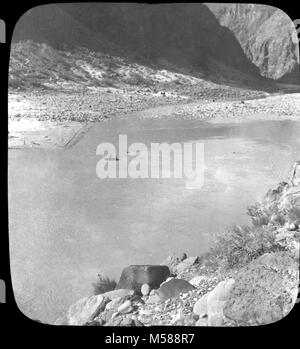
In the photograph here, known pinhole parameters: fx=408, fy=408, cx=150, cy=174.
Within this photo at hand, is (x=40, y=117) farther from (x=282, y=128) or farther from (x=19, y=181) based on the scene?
(x=282, y=128)

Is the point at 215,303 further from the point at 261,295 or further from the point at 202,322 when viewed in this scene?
the point at 261,295

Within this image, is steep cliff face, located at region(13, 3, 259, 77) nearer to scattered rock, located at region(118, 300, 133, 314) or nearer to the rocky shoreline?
the rocky shoreline

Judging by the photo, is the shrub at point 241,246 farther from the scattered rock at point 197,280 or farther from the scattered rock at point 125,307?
the scattered rock at point 125,307

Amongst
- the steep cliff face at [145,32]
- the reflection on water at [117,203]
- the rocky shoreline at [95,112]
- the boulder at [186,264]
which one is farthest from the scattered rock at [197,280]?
the steep cliff face at [145,32]

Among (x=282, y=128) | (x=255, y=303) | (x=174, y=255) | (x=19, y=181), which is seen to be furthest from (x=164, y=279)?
(x=282, y=128)

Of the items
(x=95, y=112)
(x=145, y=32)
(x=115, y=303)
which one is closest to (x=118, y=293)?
(x=115, y=303)

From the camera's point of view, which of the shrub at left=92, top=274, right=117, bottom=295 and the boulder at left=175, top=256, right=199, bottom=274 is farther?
the boulder at left=175, top=256, right=199, bottom=274

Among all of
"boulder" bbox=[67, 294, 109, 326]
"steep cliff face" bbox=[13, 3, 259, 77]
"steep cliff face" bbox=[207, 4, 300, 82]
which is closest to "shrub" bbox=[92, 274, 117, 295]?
"boulder" bbox=[67, 294, 109, 326]
